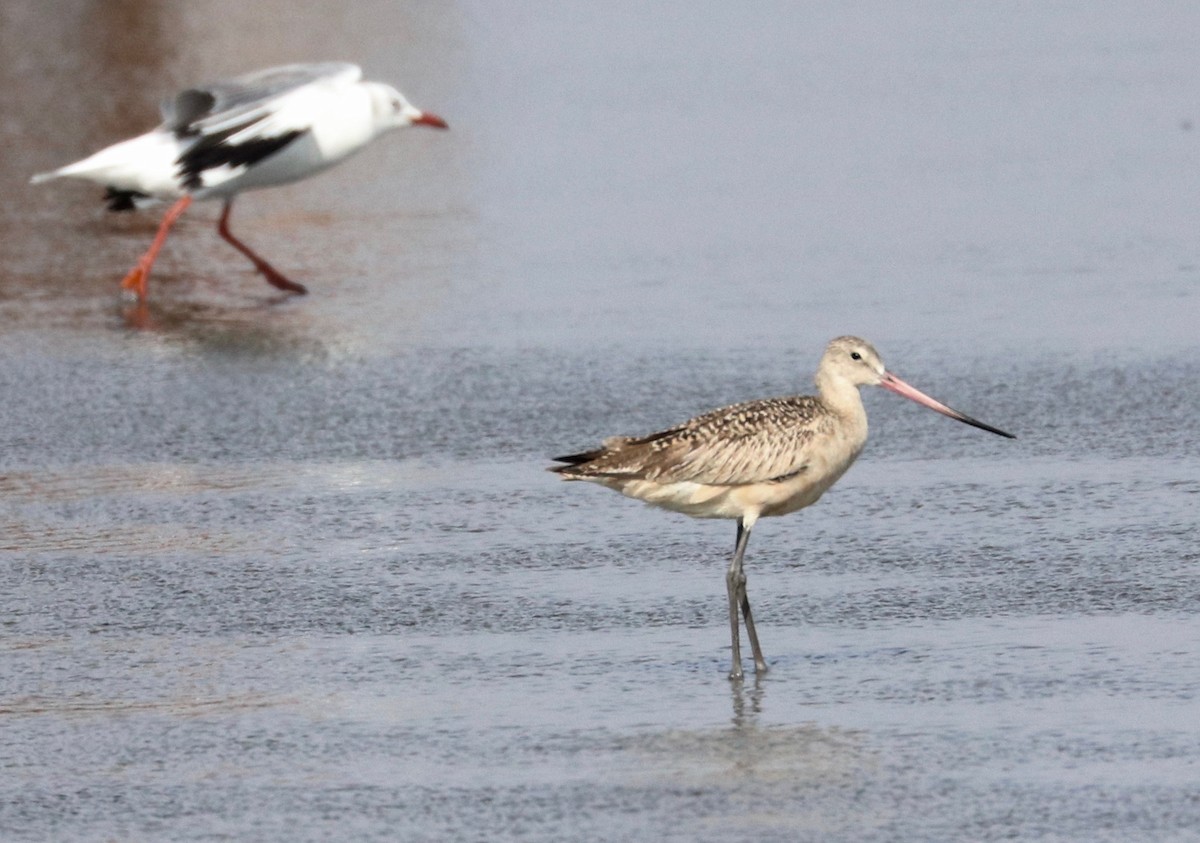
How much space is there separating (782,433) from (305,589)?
158 cm

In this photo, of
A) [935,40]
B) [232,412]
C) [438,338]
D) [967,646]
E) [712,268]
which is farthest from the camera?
[935,40]

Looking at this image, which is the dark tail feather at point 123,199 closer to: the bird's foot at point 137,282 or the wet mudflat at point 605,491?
the wet mudflat at point 605,491

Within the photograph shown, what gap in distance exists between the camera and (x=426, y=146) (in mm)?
15656

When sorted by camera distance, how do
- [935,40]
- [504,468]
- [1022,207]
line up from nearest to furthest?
1. [504,468]
2. [1022,207]
3. [935,40]

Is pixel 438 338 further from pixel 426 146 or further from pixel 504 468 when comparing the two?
pixel 426 146

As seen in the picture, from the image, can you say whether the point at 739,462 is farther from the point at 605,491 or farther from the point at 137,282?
the point at 137,282

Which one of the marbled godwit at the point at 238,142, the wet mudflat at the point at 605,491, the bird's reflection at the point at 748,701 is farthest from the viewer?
the marbled godwit at the point at 238,142

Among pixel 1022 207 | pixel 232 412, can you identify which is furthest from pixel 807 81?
pixel 232 412

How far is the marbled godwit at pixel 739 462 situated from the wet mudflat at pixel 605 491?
0.36 m

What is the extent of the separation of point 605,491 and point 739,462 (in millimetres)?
1904

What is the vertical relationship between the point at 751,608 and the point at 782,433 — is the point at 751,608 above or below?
below

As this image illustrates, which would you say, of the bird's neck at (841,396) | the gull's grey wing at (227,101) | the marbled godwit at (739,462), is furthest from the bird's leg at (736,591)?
the gull's grey wing at (227,101)

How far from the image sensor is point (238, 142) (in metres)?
12.4

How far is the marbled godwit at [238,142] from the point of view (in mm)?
12414
